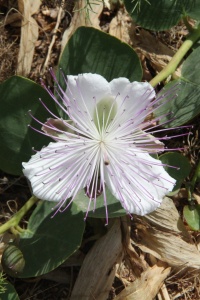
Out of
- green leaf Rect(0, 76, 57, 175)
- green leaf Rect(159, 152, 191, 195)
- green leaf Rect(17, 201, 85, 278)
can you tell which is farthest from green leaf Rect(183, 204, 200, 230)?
green leaf Rect(0, 76, 57, 175)

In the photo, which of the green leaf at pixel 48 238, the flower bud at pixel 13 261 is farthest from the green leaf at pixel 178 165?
the flower bud at pixel 13 261

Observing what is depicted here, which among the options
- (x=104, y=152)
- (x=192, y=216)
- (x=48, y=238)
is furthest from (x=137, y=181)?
(x=192, y=216)

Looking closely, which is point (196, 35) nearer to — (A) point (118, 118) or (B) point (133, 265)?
(A) point (118, 118)

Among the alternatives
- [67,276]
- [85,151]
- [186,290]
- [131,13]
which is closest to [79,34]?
[131,13]

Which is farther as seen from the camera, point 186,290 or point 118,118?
point 186,290

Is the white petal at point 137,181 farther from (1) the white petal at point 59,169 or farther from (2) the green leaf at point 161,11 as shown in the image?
(2) the green leaf at point 161,11

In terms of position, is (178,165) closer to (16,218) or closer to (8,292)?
(16,218)
